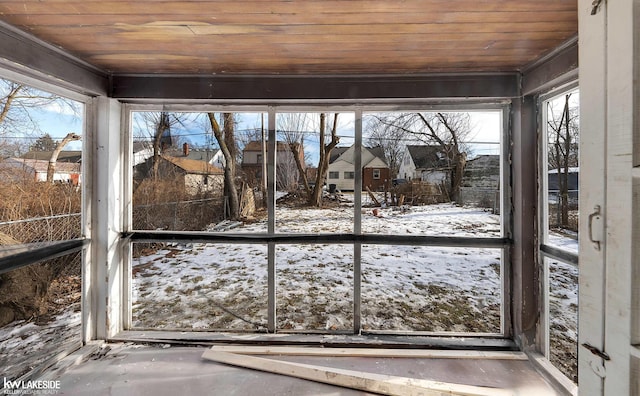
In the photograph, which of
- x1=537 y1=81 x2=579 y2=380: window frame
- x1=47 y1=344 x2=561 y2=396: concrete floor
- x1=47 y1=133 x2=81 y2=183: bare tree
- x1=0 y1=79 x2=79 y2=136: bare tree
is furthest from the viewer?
x1=537 y1=81 x2=579 y2=380: window frame

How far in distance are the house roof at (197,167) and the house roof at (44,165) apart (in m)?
0.62

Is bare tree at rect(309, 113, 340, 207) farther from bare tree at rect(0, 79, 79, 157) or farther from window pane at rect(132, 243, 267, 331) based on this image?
bare tree at rect(0, 79, 79, 157)

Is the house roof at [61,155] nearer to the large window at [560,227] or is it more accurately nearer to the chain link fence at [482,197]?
the chain link fence at [482,197]

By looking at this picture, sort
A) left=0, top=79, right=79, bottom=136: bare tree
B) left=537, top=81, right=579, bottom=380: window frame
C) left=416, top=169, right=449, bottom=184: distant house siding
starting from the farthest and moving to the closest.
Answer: left=416, top=169, right=449, bottom=184: distant house siding < left=537, top=81, right=579, bottom=380: window frame < left=0, top=79, right=79, bottom=136: bare tree

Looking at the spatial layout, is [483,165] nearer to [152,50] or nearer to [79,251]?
[152,50]

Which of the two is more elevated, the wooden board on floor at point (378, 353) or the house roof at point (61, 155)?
the house roof at point (61, 155)

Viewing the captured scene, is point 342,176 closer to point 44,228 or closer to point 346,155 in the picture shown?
point 346,155

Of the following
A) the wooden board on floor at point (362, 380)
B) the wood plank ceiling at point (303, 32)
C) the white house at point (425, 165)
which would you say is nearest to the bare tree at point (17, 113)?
the wood plank ceiling at point (303, 32)

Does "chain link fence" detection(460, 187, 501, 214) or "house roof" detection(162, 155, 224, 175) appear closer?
"chain link fence" detection(460, 187, 501, 214)

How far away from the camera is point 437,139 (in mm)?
2387

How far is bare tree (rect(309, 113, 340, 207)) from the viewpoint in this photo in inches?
93.3

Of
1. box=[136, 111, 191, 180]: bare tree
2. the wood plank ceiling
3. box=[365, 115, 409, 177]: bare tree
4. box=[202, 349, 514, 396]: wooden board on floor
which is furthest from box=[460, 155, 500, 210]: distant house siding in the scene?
box=[136, 111, 191, 180]: bare tree

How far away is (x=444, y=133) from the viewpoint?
2.38 m

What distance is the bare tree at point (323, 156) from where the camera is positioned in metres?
2.37
